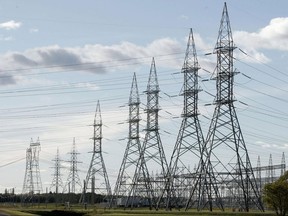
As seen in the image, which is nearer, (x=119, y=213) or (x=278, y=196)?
(x=278, y=196)

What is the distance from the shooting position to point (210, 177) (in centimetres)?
7819

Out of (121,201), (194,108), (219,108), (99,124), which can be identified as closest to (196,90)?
(194,108)

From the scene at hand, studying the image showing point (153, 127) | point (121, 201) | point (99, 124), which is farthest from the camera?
point (121, 201)

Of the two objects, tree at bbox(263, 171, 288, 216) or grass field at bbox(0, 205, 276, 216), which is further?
grass field at bbox(0, 205, 276, 216)

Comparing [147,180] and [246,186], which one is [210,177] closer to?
[246,186]

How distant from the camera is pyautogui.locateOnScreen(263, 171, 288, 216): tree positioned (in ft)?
209

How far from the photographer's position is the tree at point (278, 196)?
209 ft

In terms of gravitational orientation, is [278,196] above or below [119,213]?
above

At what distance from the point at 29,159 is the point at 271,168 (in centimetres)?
5818

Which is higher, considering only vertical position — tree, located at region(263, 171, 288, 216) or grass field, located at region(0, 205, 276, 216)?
tree, located at region(263, 171, 288, 216)

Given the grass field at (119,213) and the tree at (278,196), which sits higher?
the tree at (278,196)

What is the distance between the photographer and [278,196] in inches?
2517

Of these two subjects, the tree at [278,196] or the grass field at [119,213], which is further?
the grass field at [119,213]

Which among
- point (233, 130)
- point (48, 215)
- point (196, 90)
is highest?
point (196, 90)
